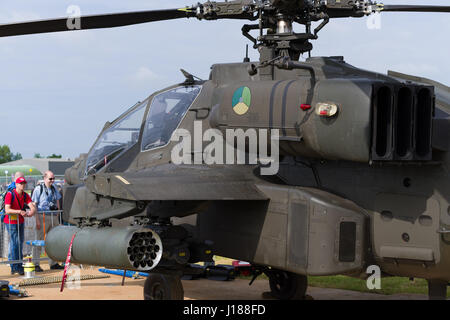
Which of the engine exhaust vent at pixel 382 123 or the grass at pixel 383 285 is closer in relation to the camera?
the engine exhaust vent at pixel 382 123

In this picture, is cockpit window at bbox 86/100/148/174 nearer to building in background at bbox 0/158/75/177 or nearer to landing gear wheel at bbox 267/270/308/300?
landing gear wheel at bbox 267/270/308/300

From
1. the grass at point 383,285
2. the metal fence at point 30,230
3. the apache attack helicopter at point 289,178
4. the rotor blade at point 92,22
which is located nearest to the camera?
the apache attack helicopter at point 289,178

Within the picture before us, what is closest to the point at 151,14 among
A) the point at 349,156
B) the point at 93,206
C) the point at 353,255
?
the point at 93,206

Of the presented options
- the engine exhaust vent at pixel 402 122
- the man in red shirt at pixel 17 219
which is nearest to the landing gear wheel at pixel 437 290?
the engine exhaust vent at pixel 402 122

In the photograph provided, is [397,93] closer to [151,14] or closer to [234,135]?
[234,135]

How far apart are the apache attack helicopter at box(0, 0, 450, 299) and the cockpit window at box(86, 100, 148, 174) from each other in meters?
0.78

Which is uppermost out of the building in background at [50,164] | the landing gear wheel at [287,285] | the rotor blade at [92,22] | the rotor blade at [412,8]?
the rotor blade at [412,8]

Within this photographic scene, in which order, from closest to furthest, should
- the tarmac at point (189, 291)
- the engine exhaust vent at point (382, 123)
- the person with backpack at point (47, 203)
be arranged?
1. the engine exhaust vent at point (382, 123)
2. the tarmac at point (189, 291)
3. the person with backpack at point (47, 203)

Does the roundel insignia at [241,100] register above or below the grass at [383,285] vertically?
above

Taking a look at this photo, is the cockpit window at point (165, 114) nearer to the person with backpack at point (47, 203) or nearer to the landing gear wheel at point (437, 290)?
the landing gear wheel at point (437, 290)

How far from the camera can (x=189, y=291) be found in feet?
34.8

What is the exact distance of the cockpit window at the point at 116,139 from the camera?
9219mm

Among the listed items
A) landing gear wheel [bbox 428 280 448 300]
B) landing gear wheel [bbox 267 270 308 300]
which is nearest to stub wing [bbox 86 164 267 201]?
landing gear wheel [bbox 428 280 448 300]

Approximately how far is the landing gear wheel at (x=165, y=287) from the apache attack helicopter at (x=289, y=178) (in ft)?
0.05
